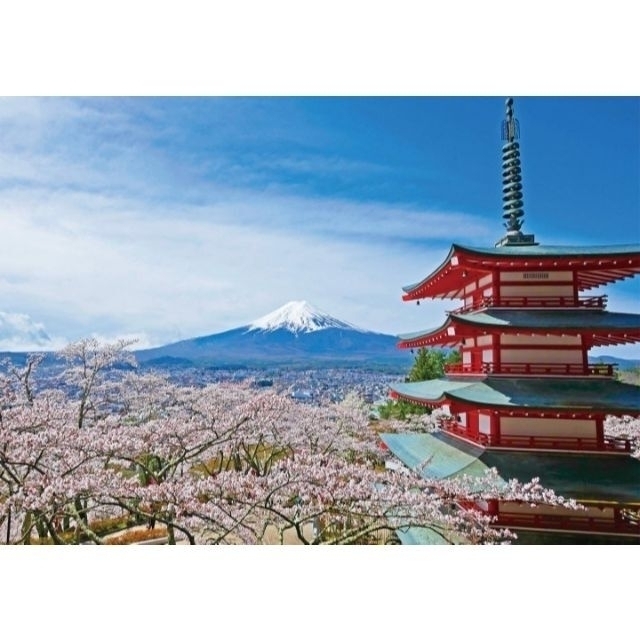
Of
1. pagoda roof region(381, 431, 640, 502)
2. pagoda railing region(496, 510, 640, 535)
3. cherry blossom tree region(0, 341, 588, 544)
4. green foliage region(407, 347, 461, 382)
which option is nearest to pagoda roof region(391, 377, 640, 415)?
pagoda roof region(381, 431, 640, 502)

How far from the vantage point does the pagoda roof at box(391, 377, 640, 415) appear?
341 centimetres

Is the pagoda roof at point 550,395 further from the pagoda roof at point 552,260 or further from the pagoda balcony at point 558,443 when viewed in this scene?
the pagoda roof at point 552,260

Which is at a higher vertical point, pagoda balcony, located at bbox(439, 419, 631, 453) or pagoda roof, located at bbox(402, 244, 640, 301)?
pagoda roof, located at bbox(402, 244, 640, 301)

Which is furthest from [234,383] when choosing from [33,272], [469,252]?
[469,252]

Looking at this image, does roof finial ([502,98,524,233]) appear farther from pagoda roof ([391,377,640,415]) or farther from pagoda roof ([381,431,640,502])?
pagoda roof ([381,431,640,502])

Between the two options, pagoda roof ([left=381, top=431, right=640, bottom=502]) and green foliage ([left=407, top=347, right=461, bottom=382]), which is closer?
pagoda roof ([left=381, top=431, right=640, bottom=502])

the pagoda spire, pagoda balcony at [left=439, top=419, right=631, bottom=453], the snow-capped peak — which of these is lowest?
pagoda balcony at [left=439, top=419, right=631, bottom=453]

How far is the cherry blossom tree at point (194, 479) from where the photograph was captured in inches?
152

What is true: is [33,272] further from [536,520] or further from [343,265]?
[536,520]

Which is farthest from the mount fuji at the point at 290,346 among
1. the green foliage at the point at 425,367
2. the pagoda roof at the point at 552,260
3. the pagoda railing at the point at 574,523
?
the pagoda railing at the point at 574,523

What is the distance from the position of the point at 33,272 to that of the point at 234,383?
241 centimetres

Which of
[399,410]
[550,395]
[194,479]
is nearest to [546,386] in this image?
[550,395]

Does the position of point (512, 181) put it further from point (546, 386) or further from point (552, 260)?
point (546, 386)

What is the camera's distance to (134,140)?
13.9 ft
